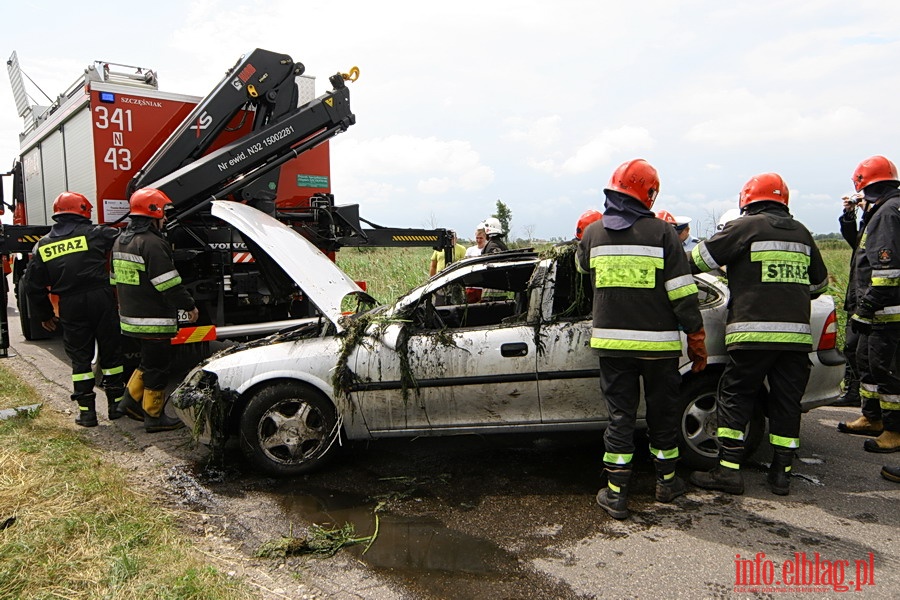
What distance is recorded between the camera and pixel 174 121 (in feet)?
23.2

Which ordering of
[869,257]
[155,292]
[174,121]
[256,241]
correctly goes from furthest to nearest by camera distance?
[174,121], [155,292], [256,241], [869,257]

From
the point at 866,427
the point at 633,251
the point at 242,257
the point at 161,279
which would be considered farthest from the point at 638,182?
the point at 242,257

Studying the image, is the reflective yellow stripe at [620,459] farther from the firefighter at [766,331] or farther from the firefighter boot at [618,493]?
the firefighter at [766,331]

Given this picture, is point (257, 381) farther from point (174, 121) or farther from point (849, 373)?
point (849, 373)

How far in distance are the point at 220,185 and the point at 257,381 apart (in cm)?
311

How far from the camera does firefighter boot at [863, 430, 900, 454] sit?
4.46m

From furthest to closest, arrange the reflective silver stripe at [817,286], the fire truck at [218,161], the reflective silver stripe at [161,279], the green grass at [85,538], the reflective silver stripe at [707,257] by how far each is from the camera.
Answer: the fire truck at [218,161]
the reflective silver stripe at [161,279]
the reflective silver stripe at [817,286]
the reflective silver stripe at [707,257]
the green grass at [85,538]

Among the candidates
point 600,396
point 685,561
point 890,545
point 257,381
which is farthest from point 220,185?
point 890,545

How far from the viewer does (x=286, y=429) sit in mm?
4219

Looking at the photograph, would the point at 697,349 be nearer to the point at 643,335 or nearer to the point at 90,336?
the point at 643,335

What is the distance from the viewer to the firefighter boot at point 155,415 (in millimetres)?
5328

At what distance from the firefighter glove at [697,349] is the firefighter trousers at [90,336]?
4860mm

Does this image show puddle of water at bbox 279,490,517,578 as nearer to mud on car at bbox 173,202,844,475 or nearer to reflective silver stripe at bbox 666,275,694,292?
mud on car at bbox 173,202,844,475

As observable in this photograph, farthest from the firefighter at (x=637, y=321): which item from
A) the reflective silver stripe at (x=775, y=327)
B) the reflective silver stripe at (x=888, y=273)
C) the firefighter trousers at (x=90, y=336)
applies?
the firefighter trousers at (x=90, y=336)
